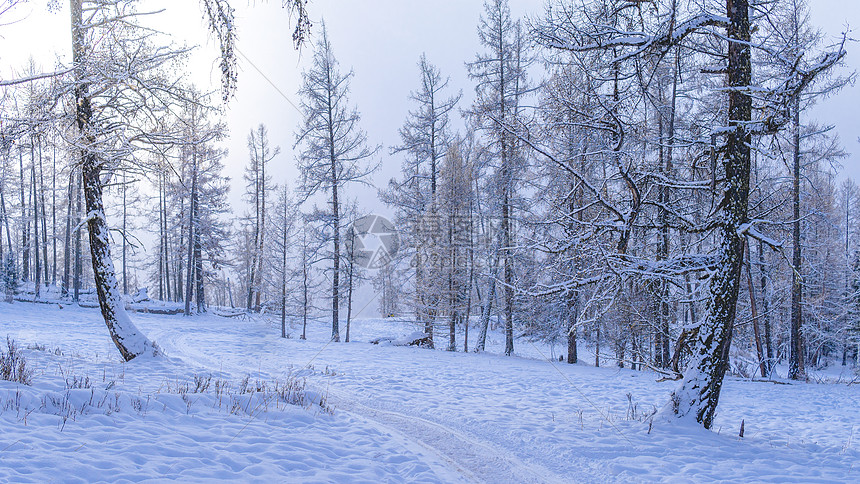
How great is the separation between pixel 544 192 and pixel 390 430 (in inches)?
374

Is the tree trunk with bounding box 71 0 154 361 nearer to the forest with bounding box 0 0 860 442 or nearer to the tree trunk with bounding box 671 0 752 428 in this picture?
the forest with bounding box 0 0 860 442

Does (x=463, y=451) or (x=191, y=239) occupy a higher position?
(x=191, y=239)

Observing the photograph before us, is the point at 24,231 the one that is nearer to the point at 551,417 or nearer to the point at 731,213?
the point at 551,417

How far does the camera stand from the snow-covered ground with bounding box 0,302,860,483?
173 inches

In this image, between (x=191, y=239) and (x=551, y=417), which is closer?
(x=551, y=417)

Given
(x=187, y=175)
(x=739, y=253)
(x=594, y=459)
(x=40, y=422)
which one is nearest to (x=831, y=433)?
(x=739, y=253)

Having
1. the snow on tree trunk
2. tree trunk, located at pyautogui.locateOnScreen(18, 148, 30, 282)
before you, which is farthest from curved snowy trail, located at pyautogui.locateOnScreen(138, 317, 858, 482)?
tree trunk, located at pyautogui.locateOnScreen(18, 148, 30, 282)

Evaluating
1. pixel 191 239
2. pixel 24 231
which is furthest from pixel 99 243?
pixel 24 231

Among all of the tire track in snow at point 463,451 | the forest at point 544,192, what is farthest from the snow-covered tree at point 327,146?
the tire track in snow at point 463,451

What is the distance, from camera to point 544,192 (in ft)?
44.9

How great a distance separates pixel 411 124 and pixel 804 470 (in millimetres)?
19287

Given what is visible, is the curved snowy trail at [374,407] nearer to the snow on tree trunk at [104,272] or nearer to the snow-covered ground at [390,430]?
the snow-covered ground at [390,430]

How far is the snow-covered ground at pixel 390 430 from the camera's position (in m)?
4.39

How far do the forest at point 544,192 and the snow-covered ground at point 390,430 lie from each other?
1.17 m
